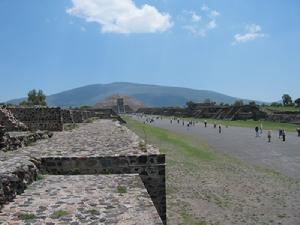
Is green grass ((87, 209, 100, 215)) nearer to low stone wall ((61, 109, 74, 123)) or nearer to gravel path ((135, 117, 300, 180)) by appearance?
gravel path ((135, 117, 300, 180))

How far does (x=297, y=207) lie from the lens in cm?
1393

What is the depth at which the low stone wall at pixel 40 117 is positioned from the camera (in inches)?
Result: 1000

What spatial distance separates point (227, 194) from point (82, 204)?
31.0 ft

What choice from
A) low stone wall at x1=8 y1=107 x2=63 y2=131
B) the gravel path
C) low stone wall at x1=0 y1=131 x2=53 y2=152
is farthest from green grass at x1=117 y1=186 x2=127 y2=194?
low stone wall at x1=8 y1=107 x2=63 y2=131

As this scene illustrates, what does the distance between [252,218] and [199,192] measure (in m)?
3.58

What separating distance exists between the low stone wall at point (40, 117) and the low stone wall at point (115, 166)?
15224 millimetres

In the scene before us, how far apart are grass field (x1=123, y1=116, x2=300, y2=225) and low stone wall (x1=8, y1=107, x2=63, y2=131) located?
7676 millimetres

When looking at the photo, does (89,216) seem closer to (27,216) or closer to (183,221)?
(27,216)

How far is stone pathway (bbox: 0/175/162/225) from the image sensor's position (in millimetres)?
6426

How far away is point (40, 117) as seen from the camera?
25766mm

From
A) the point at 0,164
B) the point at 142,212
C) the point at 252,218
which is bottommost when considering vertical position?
the point at 252,218

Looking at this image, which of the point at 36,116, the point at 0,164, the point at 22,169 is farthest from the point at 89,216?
the point at 36,116

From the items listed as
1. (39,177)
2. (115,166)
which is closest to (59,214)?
(39,177)

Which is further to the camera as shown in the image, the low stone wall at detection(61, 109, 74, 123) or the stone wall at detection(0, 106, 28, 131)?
the low stone wall at detection(61, 109, 74, 123)
